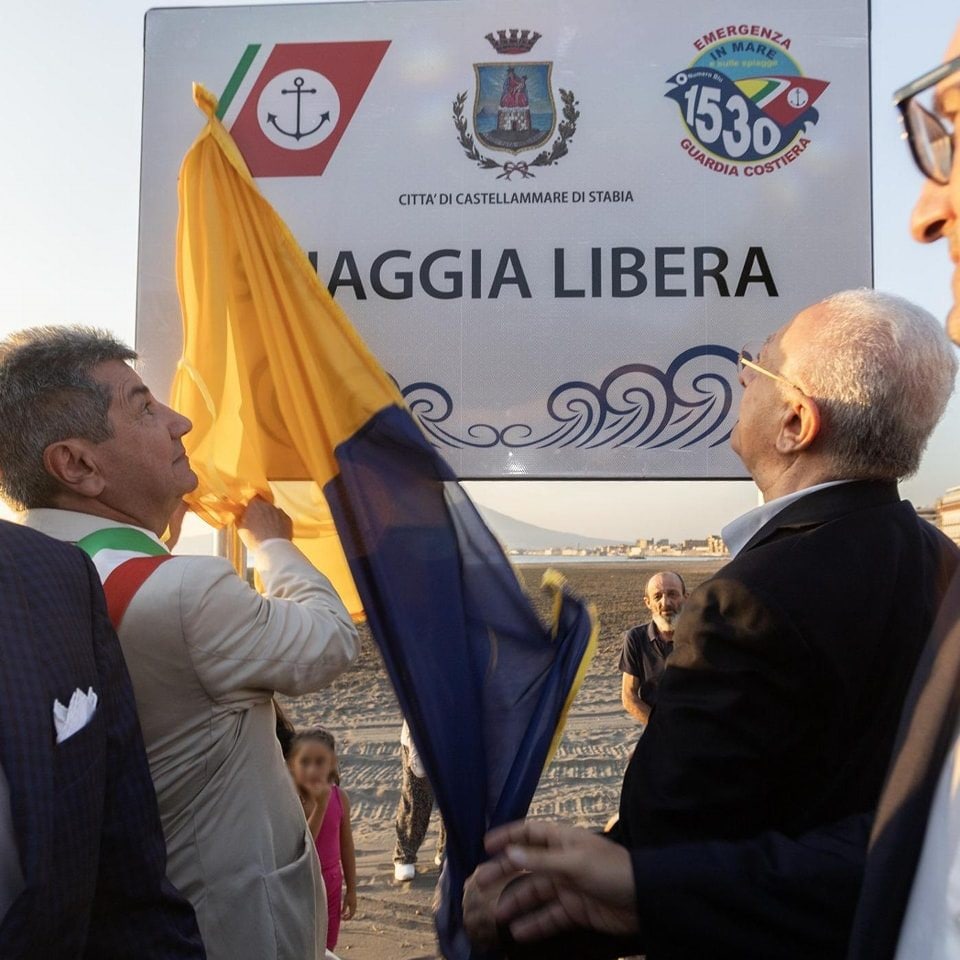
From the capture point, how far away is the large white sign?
3.56 m

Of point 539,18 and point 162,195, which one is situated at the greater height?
point 539,18

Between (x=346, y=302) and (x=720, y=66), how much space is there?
1615 mm

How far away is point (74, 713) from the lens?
4.58ft

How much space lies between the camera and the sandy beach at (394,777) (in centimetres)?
605

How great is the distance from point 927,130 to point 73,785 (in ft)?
4.77

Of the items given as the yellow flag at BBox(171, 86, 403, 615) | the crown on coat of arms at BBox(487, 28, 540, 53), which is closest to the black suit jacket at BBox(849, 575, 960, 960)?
the yellow flag at BBox(171, 86, 403, 615)

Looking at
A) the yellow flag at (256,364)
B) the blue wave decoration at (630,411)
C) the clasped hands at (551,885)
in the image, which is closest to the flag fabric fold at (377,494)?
the yellow flag at (256,364)

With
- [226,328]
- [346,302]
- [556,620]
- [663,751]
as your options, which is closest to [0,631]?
[663,751]

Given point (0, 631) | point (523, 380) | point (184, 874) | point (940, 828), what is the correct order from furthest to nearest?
point (523, 380), point (184, 874), point (0, 631), point (940, 828)

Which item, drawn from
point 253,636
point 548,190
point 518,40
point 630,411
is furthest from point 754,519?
point 518,40

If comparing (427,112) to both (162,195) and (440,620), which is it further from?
(440,620)

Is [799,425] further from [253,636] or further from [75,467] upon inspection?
[75,467]

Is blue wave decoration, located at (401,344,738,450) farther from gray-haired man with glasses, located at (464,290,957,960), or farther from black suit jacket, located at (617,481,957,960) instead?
black suit jacket, located at (617,481,957,960)

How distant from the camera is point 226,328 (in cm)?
291
